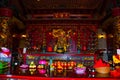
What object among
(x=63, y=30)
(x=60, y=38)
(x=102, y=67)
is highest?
(x=63, y=30)

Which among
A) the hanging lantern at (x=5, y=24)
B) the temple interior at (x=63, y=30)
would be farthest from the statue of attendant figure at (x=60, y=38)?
the hanging lantern at (x=5, y=24)

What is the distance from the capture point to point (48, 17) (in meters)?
8.54

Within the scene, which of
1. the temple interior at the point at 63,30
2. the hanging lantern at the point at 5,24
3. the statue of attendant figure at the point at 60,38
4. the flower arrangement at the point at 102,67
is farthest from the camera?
the statue of attendant figure at the point at 60,38

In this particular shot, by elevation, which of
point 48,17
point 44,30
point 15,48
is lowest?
point 15,48

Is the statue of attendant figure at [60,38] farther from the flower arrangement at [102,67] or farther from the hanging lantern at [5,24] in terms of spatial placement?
the flower arrangement at [102,67]

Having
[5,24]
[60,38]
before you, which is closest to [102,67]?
[5,24]

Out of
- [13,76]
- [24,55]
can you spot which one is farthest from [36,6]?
[13,76]

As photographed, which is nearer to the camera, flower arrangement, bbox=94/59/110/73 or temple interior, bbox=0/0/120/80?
flower arrangement, bbox=94/59/110/73

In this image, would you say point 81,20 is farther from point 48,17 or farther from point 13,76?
point 13,76

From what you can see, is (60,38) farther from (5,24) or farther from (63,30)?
(5,24)

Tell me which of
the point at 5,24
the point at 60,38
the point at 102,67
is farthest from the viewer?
the point at 60,38

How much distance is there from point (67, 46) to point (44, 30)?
1158 millimetres

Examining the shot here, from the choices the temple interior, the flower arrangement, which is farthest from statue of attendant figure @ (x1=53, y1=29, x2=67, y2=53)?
the flower arrangement

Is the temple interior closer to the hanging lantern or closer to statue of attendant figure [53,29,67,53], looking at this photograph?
statue of attendant figure [53,29,67,53]
